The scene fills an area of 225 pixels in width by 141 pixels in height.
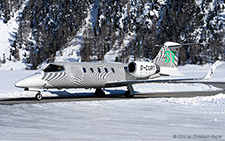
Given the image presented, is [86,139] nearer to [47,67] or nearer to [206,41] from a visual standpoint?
[47,67]

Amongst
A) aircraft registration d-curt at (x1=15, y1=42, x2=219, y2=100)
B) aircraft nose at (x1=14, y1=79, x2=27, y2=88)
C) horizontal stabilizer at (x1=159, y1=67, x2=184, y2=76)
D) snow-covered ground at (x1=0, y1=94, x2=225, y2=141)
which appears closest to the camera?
snow-covered ground at (x1=0, y1=94, x2=225, y2=141)

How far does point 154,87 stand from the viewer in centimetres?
3216

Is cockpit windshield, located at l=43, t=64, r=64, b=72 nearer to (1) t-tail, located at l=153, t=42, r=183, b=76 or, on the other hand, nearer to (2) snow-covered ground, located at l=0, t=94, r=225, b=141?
(2) snow-covered ground, located at l=0, t=94, r=225, b=141

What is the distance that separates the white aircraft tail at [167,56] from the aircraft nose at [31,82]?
11.3m

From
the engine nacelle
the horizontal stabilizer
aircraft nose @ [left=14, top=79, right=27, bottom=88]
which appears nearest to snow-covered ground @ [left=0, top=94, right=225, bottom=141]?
aircraft nose @ [left=14, top=79, right=27, bottom=88]

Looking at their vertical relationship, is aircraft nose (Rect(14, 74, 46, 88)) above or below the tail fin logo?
below

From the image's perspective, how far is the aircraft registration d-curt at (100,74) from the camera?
20.1 m

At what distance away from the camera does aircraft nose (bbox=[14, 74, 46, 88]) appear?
1884cm

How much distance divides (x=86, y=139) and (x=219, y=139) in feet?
10.2

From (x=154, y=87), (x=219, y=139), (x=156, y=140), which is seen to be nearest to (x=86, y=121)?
(x=156, y=140)

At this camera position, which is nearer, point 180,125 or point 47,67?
point 180,125

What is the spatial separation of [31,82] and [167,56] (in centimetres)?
1285

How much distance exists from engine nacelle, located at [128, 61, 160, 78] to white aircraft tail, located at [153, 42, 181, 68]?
1.91 metres

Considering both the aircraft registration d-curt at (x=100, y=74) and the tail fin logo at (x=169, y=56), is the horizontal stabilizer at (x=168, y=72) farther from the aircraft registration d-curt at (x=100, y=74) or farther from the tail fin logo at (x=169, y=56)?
the tail fin logo at (x=169, y=56)
